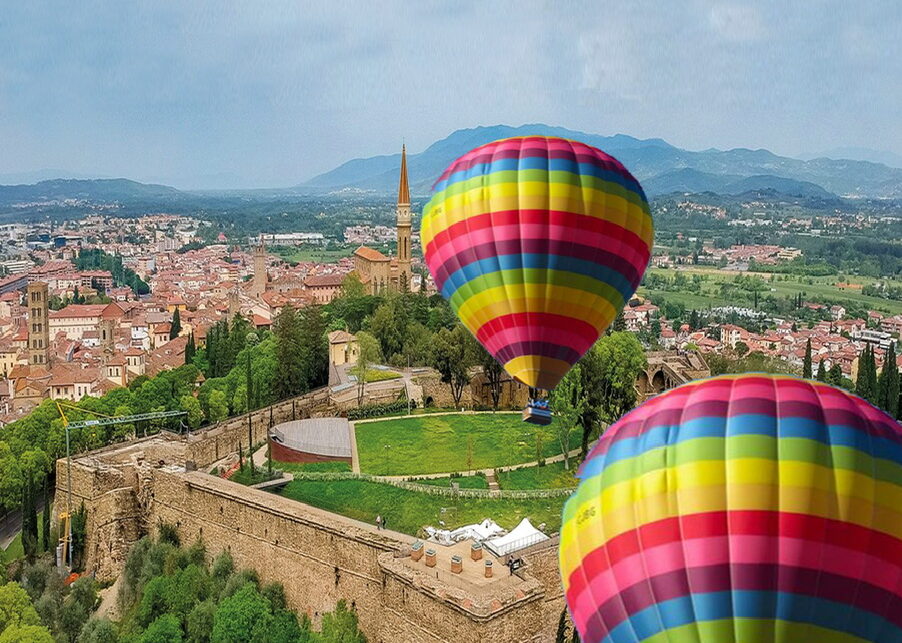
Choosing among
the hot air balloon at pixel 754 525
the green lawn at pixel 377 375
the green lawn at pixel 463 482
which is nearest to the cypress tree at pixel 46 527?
the green lawn at pixel 463 482

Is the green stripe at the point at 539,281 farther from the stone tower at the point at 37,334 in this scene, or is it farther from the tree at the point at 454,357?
the stone tower at the point at 37,334

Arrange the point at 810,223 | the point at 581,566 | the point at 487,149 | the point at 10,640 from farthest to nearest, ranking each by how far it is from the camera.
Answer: the point at 810,223 → the point at 10,640 → the point at 487,149 → the point at 581,566

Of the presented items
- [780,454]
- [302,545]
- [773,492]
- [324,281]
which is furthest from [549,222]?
[324,281]

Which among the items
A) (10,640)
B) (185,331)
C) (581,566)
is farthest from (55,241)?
(581,566)

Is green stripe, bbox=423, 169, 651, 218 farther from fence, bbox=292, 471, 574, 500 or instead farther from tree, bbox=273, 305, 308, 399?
tree, bbox=273, 305, 308, 399

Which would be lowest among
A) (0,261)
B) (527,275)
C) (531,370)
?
(0,261)

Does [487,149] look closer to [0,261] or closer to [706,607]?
[706,607]
